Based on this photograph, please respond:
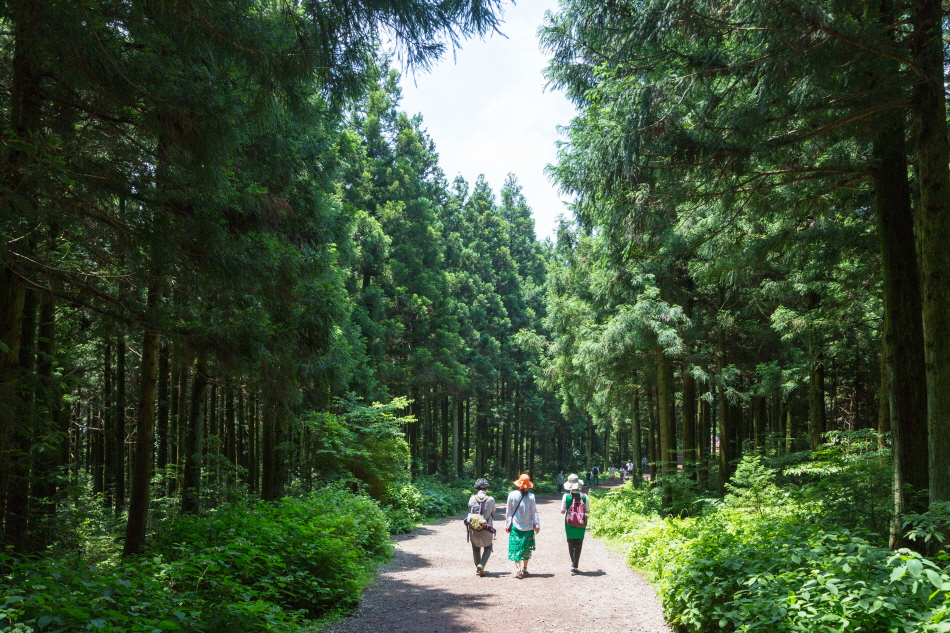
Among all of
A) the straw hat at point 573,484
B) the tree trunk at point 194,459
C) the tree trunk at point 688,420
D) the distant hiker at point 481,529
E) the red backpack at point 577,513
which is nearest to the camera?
the distant hiker at point 481,529

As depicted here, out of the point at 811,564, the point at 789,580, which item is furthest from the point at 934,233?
the point at 789,580

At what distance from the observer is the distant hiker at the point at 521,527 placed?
9812 millimetres

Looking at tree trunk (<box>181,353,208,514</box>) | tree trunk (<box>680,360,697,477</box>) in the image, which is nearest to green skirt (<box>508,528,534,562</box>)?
tree trunk (<box>181,353,208,514</box>)

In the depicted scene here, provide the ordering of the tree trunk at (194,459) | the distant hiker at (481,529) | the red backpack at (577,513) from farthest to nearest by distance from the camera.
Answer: the tree trunk at (194,459) < the red backpack at (577,513) < the distant hiker at (481,529)

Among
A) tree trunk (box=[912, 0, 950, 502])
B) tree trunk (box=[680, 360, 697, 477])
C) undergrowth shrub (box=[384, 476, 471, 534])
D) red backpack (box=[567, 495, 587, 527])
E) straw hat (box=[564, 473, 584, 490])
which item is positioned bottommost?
undergrowth shrub (box=[384, 476, 471, 534])

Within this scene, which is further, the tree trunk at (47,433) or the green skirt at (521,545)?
the green skirt at (521,545)

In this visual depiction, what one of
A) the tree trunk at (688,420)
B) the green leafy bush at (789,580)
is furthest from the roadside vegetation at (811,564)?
the tree trunk at (688,420)

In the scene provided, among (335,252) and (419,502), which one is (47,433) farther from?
(419,502)

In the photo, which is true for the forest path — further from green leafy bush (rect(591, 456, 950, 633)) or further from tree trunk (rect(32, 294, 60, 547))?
tree trunk (rect(32, 294, 60, 547))

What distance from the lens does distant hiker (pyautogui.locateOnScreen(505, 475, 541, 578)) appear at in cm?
981

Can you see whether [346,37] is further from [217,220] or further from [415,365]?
[415,365]

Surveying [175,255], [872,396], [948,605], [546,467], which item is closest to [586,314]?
[872,396]

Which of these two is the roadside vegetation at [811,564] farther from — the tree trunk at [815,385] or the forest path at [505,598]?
the tree trunk at [815,385]

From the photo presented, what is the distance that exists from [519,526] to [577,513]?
1.09 metres
